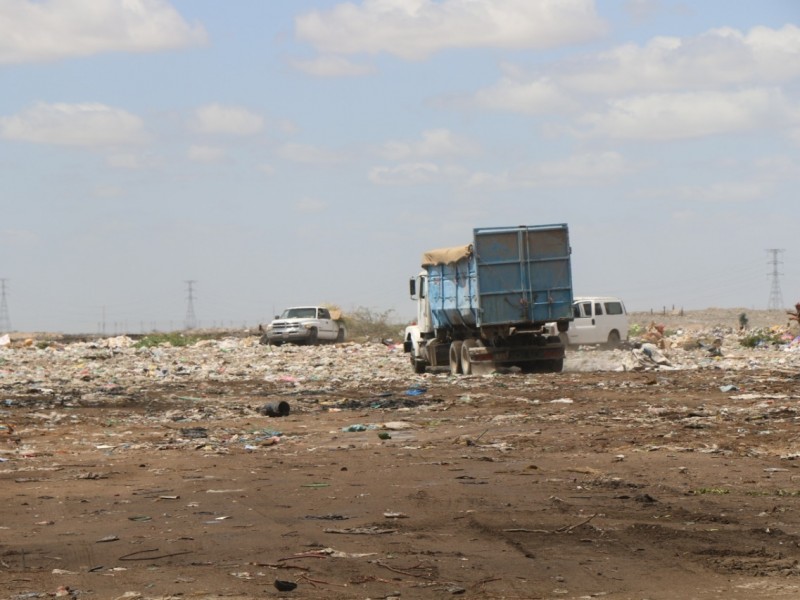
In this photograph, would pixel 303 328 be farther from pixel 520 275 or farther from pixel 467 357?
pixel 520 275

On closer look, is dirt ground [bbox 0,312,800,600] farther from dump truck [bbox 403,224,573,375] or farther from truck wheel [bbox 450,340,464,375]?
truck wheel [bbox 450,340,464,375]

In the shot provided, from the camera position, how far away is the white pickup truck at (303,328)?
44.9m

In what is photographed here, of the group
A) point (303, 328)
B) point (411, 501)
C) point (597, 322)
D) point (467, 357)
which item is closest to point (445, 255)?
point (467, 357)

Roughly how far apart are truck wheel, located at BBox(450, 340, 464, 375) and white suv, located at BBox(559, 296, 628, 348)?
782cm

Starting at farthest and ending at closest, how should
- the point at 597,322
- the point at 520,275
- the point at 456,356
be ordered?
the point at 597,322, the point at 456,356, the point at 520,275

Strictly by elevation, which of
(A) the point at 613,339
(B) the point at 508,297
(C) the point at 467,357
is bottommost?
(C) the point at 467,357

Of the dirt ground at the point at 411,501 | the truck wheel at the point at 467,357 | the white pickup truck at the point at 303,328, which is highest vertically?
the white pickup truck at the point at 303,328

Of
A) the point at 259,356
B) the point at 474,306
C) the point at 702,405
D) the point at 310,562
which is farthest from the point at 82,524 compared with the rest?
the point at 259,356

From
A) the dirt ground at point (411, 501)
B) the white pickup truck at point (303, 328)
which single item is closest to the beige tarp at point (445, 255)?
the dirt ground at point (411, 501)

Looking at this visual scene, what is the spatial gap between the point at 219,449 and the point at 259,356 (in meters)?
22.1

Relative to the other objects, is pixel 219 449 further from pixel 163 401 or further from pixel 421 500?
pixel 163 401

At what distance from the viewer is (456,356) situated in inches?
1014

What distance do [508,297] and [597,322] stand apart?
10.8m

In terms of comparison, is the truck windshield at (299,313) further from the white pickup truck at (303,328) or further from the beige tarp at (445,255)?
the beige tarp at (445,255)
